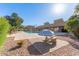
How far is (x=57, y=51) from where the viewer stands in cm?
404

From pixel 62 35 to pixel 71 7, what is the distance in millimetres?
551

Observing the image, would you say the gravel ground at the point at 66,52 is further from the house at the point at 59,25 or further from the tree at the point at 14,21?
the tree at the point at 14,21

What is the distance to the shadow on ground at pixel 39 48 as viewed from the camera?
13.3 ft

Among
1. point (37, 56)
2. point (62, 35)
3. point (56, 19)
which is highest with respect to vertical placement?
point (56, 19)

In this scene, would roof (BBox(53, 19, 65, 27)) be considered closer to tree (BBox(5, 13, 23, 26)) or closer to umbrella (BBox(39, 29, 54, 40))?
umbrella (BBox(39, 29, 54, 40))

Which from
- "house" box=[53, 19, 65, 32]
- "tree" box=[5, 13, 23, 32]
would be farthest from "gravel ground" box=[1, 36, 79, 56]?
"house" box=[53, 19, 65, 32]

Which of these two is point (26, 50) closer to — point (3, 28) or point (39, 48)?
point (39, 48)

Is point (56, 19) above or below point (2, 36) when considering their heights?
above

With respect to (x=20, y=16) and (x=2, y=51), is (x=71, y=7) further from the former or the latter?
(x=2, y=51)

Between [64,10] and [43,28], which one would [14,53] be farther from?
[64,10]

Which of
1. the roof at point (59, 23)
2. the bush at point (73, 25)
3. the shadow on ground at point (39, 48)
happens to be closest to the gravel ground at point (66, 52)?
the shadow on ground at point (39, 48)

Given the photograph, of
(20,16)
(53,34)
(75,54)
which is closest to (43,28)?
(53,34)

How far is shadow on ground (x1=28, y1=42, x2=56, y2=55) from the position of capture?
4047 mm

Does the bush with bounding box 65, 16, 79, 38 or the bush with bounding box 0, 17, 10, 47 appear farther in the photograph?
the bush with bounding box 65, 16, 79, 38
